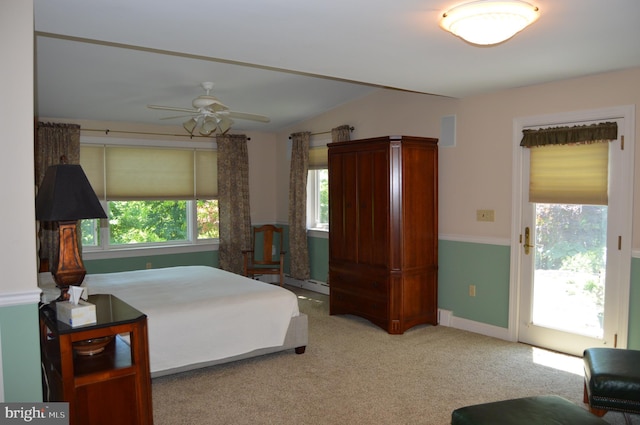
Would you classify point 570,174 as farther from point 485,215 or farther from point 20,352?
point 20,352

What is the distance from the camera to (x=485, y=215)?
15.4 feet

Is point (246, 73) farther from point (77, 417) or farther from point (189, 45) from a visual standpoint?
point (77, 417)

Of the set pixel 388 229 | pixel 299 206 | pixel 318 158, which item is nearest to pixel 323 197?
pixel 299 206

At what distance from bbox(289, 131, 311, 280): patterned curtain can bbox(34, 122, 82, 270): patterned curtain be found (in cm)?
273

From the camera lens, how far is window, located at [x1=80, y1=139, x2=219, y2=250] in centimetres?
605

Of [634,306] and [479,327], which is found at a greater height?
[634,306]

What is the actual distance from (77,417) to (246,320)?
5.33 feet

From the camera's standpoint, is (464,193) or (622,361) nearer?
(622,361)

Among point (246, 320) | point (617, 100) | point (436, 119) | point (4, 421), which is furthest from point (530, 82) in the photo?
point (4, 421)

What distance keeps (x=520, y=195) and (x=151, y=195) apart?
4.50 metres

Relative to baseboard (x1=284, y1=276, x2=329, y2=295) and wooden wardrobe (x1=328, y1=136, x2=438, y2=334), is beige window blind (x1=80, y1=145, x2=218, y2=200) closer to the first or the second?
baseboard (x1=284, y1=276, x2=329, y2=295)

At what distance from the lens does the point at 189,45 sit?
311cm

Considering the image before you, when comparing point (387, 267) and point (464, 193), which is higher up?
point (464, 193)

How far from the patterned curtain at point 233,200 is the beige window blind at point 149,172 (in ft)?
0.54
